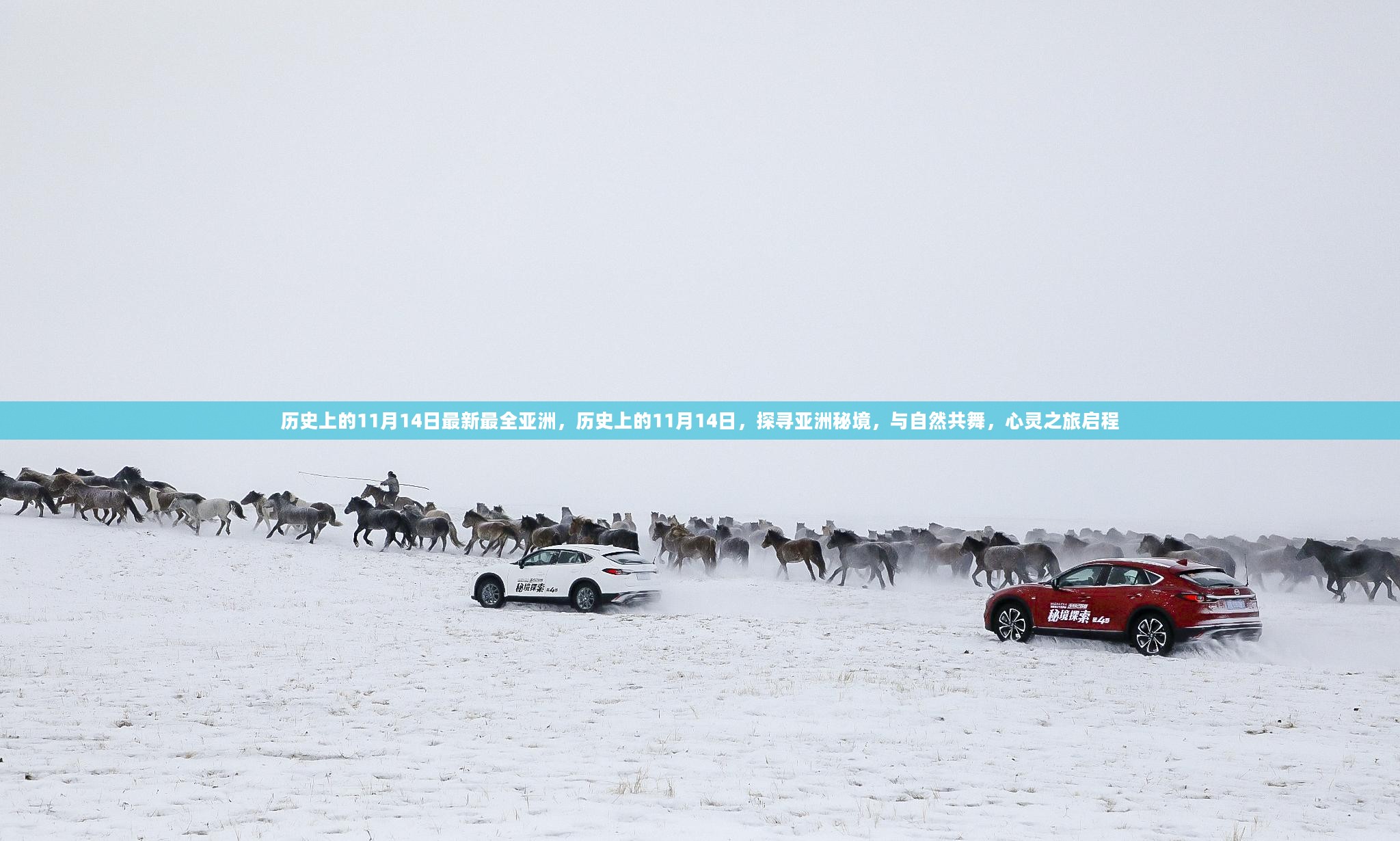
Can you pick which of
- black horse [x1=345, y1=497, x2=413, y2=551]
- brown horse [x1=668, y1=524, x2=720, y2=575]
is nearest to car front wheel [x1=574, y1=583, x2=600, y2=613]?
brown horse [x1=668, y1=524, x2=720, y2=575]

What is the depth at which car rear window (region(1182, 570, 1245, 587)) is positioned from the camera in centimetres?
1597

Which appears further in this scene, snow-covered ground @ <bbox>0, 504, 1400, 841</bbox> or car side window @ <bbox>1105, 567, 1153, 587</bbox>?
car side window @ <bbox>1105, 567, 1153, 587</bbox>

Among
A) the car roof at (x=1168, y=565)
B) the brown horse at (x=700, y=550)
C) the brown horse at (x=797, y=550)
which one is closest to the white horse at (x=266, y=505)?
the brown horse at (x=700, y=550)

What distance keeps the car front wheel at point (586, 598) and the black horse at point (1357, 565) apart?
18.4m

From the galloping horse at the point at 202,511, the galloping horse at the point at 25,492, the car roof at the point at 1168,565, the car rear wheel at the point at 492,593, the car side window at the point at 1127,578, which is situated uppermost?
the galloping horse at the point at 25,492

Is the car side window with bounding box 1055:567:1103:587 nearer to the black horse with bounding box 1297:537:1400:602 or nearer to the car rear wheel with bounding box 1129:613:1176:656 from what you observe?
the car rear wheel with bounding box 1129:613:1176:656

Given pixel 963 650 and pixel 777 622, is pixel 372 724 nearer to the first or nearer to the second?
pixel 963 650

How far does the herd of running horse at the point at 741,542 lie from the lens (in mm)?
29906

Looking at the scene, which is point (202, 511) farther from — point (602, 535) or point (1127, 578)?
point (1127, 578)

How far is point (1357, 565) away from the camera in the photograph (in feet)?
88.1

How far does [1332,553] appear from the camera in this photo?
27.2 metres

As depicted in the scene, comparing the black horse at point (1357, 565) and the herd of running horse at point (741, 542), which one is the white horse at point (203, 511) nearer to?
the herd of running horse at point (741, 542)

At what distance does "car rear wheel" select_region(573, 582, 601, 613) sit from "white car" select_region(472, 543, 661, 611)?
A: 15mm

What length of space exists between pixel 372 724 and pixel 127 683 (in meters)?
4.72
